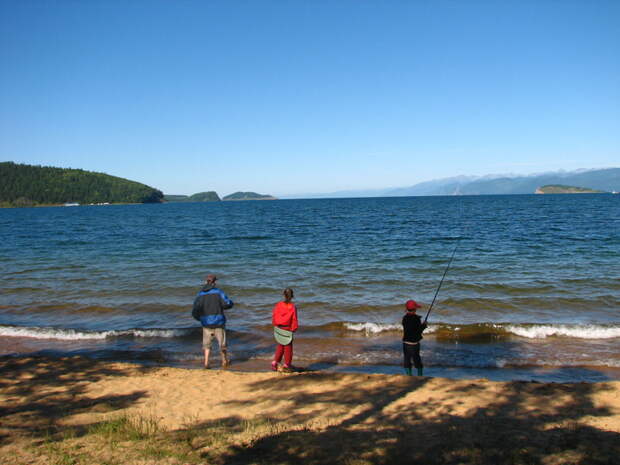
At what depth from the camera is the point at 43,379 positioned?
857 centimetres

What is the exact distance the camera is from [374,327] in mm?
12617

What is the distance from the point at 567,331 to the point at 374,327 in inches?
211

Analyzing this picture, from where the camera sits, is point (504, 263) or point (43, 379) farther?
point (504, 263)

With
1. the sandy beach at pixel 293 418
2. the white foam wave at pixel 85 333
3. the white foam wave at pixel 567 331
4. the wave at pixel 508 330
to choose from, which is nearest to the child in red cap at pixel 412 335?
the sandy beach at pixel 293 418

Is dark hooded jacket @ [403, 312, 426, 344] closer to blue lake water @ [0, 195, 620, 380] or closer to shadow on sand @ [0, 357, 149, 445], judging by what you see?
blue lake water @ [0, 195, 620, 380]

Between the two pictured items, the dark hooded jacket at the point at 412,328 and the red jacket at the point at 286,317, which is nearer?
the dark hooded jacket at the point at 412,328

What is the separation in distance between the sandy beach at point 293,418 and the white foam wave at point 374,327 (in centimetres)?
383

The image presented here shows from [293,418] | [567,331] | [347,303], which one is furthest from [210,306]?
[567,331]

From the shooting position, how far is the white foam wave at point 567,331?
38.1 feet

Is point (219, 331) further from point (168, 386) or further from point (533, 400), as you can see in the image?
point (533, 400)

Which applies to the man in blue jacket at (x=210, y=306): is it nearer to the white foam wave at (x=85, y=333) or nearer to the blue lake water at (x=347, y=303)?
the blue lake water at (x=347, y=303)

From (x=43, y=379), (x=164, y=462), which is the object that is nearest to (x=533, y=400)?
(x=164, y=462)

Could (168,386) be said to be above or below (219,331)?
below

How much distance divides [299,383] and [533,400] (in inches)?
164
